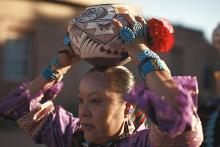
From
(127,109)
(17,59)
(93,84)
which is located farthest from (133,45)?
(17,59)

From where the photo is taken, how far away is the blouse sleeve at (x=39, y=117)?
3.21 m

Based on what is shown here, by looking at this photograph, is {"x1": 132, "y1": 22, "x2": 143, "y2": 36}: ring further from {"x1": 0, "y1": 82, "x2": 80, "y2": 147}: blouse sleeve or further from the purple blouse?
{"x1": 0, "y1": 82, "x2": 80, "y2": 147}: blouse sleeve

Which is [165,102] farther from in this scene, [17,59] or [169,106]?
[17,59]

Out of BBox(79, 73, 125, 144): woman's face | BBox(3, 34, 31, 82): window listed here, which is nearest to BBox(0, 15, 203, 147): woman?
BBox(79, 73, 125, 144): woman's face

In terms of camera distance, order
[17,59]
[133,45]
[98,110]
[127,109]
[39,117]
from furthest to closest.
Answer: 1. [17,59]
2. [39,117]
3. [127,109]
4. [98,110]
5. [133,45]

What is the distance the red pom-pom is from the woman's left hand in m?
0.05

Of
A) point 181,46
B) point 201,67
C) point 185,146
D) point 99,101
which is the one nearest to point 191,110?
point 185,146

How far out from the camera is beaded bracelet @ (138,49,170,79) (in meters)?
2.39

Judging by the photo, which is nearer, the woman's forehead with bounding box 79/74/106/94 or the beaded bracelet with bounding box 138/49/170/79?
the beaded bracelet with bounding box 138/49/170/79

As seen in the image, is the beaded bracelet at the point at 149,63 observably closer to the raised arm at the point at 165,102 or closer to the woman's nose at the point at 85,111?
the raised arm at the point at 165,102

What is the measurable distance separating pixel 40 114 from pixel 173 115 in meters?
1.34

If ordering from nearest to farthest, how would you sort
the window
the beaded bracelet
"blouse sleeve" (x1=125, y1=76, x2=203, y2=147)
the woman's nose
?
"blouse sleeve" (x1=125, y1=76, x2=203, y2=147)
the beaded bracelet
the woman's nose
the window

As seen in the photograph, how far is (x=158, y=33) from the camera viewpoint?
8.76ft

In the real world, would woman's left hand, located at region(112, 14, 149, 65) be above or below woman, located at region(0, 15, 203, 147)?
above
